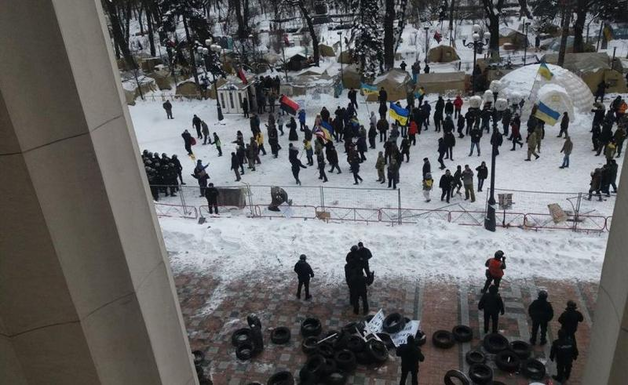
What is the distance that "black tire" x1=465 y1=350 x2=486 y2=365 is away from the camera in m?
10.6

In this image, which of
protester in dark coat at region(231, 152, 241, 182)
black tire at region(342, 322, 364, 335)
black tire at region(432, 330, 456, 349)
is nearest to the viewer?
black tire at region(432, 330, 456, 349)

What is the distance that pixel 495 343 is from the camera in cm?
1103

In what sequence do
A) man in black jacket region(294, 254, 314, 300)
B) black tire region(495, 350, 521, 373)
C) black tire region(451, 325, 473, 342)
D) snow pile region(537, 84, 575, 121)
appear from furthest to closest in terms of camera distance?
snow pile region(537, 84, 575, 121) → man in black jacket region(294, 254, 314, 300) → black tire region(451, 325, 473, 342) → black tire region(495, 350, 521, 373)

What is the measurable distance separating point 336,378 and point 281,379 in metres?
1.08

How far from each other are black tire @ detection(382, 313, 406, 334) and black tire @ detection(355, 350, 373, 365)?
0.96m

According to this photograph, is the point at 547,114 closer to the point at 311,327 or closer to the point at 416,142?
the point at 416,142

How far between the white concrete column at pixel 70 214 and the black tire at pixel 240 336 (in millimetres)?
6114

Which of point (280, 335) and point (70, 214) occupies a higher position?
point (70, 214)

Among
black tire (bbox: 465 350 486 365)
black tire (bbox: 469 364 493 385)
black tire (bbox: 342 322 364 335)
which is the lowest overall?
black tire (bbox: 465 350 486 365)

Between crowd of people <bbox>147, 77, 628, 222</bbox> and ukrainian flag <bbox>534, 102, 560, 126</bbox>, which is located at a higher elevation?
ukrainian flag <bbox>534, 102, 560, 126</bbox>

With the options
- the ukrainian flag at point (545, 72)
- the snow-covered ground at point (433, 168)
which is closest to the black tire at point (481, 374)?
the snow-covered ground at point (433, 168)

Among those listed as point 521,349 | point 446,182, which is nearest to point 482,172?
point 446,182

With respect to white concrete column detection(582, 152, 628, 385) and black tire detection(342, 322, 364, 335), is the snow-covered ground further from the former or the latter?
white concrete column detection(582, 152, 628, 385)

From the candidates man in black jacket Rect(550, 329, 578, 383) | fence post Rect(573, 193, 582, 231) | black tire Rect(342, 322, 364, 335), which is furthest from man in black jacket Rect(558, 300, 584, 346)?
fence post Rect(573, 193, 582, 231)
